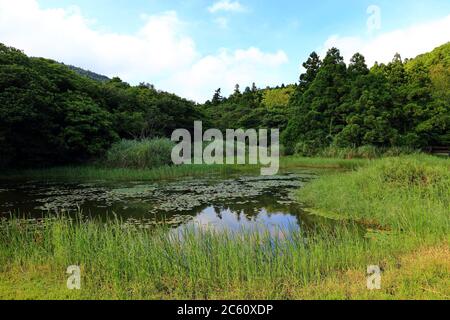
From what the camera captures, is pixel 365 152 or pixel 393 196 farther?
pixel 365 152

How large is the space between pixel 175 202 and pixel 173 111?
60.8 feet

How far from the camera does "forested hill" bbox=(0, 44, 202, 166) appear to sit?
15.5 m

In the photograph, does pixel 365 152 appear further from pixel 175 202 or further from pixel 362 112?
pixel 175 202

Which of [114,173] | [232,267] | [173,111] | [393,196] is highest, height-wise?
[173,111]

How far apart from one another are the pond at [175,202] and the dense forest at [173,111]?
317 cm

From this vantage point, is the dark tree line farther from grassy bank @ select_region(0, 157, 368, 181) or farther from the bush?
the bush

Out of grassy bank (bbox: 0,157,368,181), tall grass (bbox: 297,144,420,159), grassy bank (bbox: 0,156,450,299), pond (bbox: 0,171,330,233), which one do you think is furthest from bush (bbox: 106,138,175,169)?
grassy bank (bbox: 0,156,450,299)

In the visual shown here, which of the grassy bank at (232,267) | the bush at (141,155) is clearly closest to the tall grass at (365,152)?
the bush at (141,155)

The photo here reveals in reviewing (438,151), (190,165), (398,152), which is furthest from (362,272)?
(438,151)

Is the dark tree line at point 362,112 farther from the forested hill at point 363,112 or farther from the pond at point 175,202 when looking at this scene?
the pond at point 175,202

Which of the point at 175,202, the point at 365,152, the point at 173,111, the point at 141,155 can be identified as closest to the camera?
the point at 175,202

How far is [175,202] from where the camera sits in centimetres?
1104

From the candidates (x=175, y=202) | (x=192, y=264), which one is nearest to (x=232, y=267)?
(x=192, y=264)

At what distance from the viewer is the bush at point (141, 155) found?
17.7m
